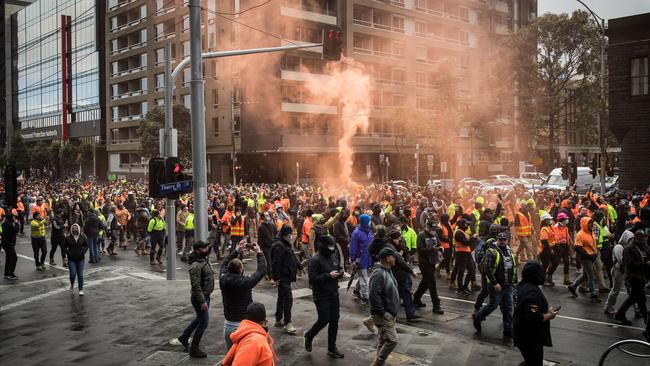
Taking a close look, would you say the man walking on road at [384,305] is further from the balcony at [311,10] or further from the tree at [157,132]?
the tree at [157,132]

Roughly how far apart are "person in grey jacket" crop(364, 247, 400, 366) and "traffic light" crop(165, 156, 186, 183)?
5.45 metres

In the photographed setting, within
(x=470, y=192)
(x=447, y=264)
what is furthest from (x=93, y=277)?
(x=470, y=192)

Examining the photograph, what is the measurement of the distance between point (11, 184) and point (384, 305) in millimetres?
6565

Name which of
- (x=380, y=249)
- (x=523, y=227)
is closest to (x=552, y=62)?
(x=523, y=227)

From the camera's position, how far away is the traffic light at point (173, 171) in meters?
10.2

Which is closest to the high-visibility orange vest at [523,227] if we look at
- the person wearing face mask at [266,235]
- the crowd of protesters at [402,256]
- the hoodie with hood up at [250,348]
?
the crowd of protesters at [402,256]

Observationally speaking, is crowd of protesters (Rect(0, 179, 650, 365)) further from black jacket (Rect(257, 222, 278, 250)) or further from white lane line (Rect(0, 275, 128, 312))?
white lane line (Rect(0, 275, 128, 312))

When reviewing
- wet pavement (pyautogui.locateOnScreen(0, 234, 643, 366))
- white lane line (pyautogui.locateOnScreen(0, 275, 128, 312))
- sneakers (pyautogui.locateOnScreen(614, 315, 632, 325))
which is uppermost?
sneakers (pyautogui.locateOnScreen(614, 315, 632, 325))

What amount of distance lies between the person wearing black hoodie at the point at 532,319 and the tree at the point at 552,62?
32.8 meters

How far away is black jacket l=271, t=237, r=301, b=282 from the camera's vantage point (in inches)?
303

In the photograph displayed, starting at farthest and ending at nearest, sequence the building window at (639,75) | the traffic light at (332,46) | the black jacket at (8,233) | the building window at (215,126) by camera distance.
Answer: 1. the building window at (215,126)
2. the building window at (639,75)
3. the black jacket at (8,233)
4. the traffic light at (332,46)

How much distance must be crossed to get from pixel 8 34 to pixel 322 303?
95.6 m

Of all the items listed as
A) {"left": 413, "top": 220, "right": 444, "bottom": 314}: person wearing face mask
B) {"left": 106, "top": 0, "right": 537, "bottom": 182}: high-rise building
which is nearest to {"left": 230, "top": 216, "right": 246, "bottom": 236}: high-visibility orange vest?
{"left": 413, "top": 220, "right": 444, "bottom": 314}: person wearing face mask

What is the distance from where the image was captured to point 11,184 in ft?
28.9
